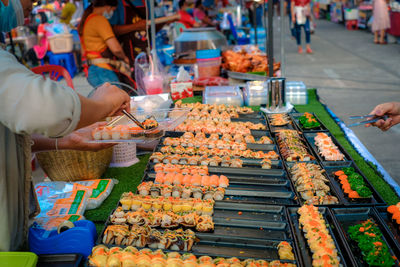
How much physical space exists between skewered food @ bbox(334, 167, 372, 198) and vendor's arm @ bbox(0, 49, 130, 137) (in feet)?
5.57

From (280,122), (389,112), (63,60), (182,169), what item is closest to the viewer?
(389,112)

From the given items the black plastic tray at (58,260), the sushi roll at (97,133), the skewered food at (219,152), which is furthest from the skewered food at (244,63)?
the black plastic tray at (58,260)

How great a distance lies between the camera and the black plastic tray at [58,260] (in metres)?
1.77

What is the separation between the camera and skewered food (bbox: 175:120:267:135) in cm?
348

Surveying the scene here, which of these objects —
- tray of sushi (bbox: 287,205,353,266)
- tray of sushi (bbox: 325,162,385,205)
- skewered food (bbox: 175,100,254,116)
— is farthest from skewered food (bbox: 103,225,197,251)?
skewered food (bbox: 175,100,254,116)

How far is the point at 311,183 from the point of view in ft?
7.79

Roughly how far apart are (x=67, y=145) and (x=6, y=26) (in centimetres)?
95

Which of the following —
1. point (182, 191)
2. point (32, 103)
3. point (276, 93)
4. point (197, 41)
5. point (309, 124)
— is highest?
point (197, 41)

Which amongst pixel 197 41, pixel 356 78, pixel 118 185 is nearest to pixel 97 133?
pixel 118 185

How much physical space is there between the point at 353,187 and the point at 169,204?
3.73ft

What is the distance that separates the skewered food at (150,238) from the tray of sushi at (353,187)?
0.99 metres

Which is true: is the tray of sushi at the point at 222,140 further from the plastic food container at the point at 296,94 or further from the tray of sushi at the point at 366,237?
the plastic food container at the point at 296,94

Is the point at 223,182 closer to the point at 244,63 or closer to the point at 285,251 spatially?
the point at 285,251

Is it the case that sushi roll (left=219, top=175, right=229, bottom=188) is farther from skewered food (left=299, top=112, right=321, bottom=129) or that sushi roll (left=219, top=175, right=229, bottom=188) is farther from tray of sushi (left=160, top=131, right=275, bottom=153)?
skewered food (left=299, top=112, right=321, bottom=129)
